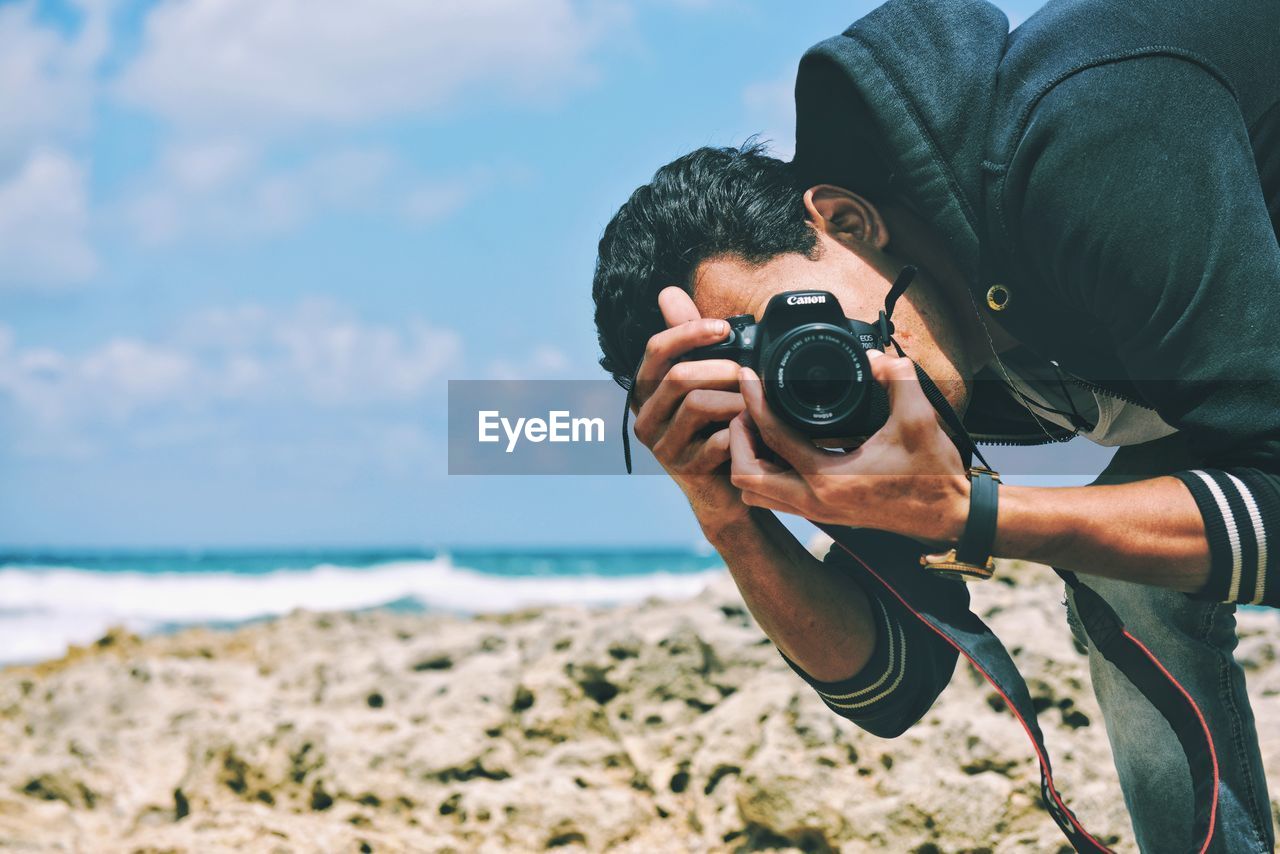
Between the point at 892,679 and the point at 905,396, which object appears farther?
the point at 892,679

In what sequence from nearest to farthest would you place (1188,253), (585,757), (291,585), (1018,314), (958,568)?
1. (1188,253)
2. (958,568)
3. (1018,314)
4. (585,757)
5. (291,585)

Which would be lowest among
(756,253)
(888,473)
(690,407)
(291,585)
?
(291,585)

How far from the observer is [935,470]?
137cm

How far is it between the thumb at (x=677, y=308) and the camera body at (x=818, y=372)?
0.17 metres

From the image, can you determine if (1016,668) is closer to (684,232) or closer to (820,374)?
(820,374)

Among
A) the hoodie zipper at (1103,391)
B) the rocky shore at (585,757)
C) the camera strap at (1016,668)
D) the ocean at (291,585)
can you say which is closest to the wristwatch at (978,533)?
the camera strap at (1016,668)

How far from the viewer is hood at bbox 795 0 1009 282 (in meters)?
1.49

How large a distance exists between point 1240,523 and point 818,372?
546mm

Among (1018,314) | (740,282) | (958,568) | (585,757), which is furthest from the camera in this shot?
(585,757)

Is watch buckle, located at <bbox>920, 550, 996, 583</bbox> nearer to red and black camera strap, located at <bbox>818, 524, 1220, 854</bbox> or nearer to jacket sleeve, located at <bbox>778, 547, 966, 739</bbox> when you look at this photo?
red and black camera strap, located at <bbox>818, 524, 1220, 854</bbox>

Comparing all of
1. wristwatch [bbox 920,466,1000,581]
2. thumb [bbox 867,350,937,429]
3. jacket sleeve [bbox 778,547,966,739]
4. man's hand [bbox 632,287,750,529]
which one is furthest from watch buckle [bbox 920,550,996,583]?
jacket sleeve [bbox 778,547,966,739]

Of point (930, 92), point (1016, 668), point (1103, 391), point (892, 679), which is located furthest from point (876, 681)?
point (930, 92)

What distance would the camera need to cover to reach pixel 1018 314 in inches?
60.8

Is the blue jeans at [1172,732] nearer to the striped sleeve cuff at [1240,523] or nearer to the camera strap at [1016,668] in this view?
the camera strap at [1016,668]
